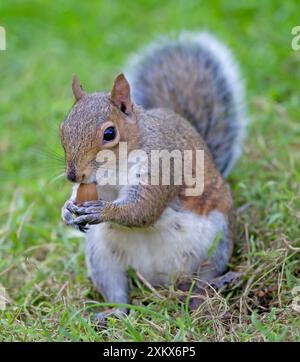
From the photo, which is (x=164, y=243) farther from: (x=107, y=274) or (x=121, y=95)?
(x=121, y=95)

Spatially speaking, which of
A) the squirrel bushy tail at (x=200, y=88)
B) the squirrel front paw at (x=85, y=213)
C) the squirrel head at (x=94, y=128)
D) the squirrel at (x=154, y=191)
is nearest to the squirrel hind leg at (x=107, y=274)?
the squirrel at (x=154, y=191)

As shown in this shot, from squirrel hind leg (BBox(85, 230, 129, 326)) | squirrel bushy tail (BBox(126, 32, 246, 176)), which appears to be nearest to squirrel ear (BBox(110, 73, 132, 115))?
squirrel hind leg (BBox(85, 230, 129, 326))

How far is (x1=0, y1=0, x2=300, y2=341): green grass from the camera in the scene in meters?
2.44

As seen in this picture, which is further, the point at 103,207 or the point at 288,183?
the point at 288,183

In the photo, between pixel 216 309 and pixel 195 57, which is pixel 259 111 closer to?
pixel 195 57

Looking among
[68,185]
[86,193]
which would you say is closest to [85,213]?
[86,193]

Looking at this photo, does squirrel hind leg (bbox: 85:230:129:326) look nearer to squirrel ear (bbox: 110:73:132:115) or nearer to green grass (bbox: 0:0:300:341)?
green grass (bbox: 0:0:300:341)

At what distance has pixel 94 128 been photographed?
2400 millimetres

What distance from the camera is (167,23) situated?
16.9ft

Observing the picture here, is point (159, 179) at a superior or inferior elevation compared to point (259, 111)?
inferior

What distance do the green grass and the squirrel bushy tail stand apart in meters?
0.22

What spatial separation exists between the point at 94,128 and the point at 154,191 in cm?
31

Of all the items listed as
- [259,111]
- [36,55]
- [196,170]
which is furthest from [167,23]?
[196,170]

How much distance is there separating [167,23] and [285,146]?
73.9 inches
